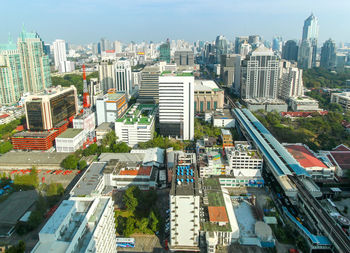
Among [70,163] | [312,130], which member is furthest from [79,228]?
[312,130]

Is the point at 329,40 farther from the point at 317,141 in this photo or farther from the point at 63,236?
the point at 63,236

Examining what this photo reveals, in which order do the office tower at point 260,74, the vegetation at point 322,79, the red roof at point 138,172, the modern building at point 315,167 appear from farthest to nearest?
the vegetation at point 322,79 → the office tower at point 260,74 → the modern building at point 315,167 → the red roof at point 138,172

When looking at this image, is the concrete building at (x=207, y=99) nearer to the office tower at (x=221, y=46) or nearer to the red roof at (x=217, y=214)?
the red roof at (x=217, y=214)

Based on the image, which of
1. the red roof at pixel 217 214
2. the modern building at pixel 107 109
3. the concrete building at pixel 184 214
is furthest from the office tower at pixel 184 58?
the concrete building at pixel 184 214

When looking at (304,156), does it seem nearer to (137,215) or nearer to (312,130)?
(312,130)

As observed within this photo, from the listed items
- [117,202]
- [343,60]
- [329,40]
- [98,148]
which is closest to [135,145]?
[98,148]
